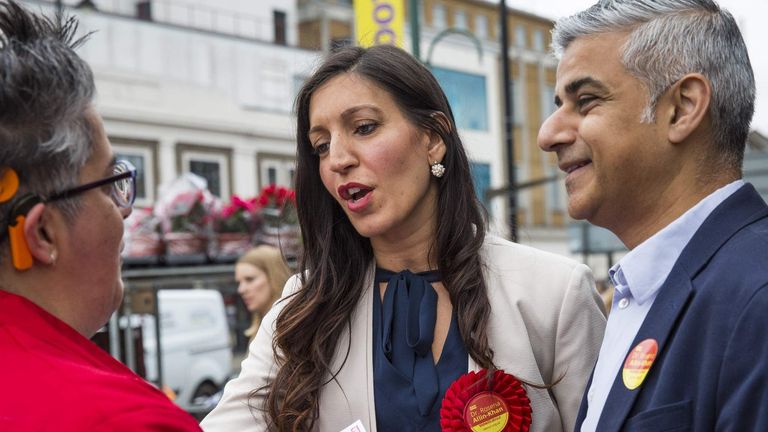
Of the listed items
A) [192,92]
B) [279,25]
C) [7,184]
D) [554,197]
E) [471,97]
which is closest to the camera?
[7,184]

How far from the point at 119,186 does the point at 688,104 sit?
117 centimetres

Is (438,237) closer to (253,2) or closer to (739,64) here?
(739,64)

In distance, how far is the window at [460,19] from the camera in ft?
167

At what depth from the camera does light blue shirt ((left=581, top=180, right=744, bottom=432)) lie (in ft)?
7.67

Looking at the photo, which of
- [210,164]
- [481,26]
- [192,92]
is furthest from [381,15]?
[481,26]

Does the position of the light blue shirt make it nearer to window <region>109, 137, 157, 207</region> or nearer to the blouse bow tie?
the blouse bow tie

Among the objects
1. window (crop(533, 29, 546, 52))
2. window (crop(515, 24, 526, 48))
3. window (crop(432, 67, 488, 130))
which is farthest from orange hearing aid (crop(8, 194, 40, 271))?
window (crop(533, 29, 546, 52))

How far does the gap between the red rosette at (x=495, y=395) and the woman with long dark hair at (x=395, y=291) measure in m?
0.05

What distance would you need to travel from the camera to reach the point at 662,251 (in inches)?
94.1

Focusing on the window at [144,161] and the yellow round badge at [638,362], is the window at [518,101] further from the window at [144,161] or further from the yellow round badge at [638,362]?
the yellow round badge at [638,362]

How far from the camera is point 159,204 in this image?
38.9 feet

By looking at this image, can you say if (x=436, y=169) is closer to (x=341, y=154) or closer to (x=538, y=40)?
(x=341, y=154)

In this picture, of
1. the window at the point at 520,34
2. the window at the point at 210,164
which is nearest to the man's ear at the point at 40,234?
the window at the point at 210,164

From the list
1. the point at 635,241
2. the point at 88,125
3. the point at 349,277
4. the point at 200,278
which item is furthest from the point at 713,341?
the point at 200,278
